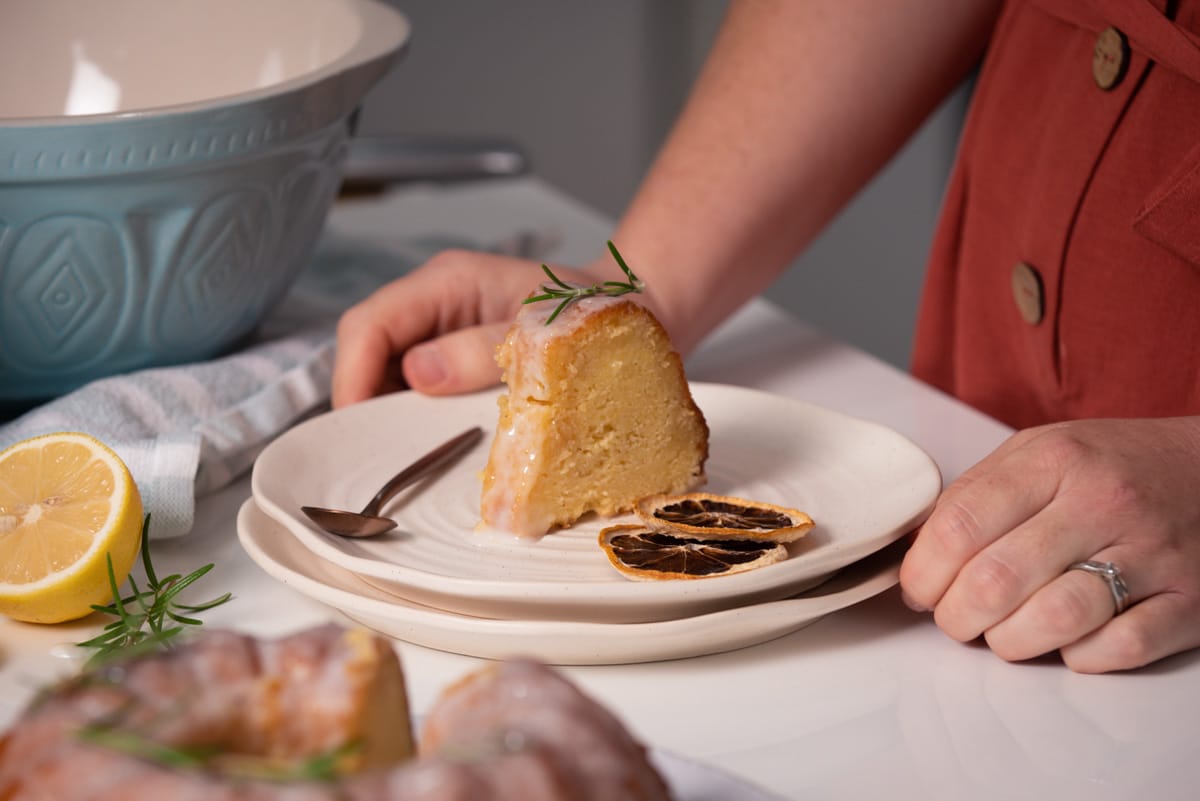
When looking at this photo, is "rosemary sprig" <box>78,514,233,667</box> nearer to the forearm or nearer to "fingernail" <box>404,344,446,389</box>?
"fingernail" <box>404,344,446,389</box>

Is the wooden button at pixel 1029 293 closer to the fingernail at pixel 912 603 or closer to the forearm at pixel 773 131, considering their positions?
the forearm at pixel 773 131

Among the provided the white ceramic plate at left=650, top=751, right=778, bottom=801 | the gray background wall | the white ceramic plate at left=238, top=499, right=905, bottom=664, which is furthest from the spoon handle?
the gray background wall

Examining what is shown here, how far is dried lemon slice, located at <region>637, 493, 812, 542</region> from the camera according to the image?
2.86ft

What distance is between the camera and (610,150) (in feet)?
15.7

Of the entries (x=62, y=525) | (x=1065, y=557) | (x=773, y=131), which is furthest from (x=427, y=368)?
(x=1065, y=557)

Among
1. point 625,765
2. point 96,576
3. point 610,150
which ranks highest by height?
point 625,765

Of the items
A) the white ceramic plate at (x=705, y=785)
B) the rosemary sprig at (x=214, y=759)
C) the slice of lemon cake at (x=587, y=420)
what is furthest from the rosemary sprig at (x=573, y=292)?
the rosemary sprig at (x=214, y=759)

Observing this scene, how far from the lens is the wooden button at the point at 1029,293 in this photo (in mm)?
1244

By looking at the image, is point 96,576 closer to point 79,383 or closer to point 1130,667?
point 79,383

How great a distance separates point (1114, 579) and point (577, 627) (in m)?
0.33

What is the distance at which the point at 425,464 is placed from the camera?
3.49ft

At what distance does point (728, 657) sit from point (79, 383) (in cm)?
72

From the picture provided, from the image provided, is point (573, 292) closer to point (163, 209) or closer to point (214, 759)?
point (163, 209)

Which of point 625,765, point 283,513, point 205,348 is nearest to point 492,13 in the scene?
point 205,348
